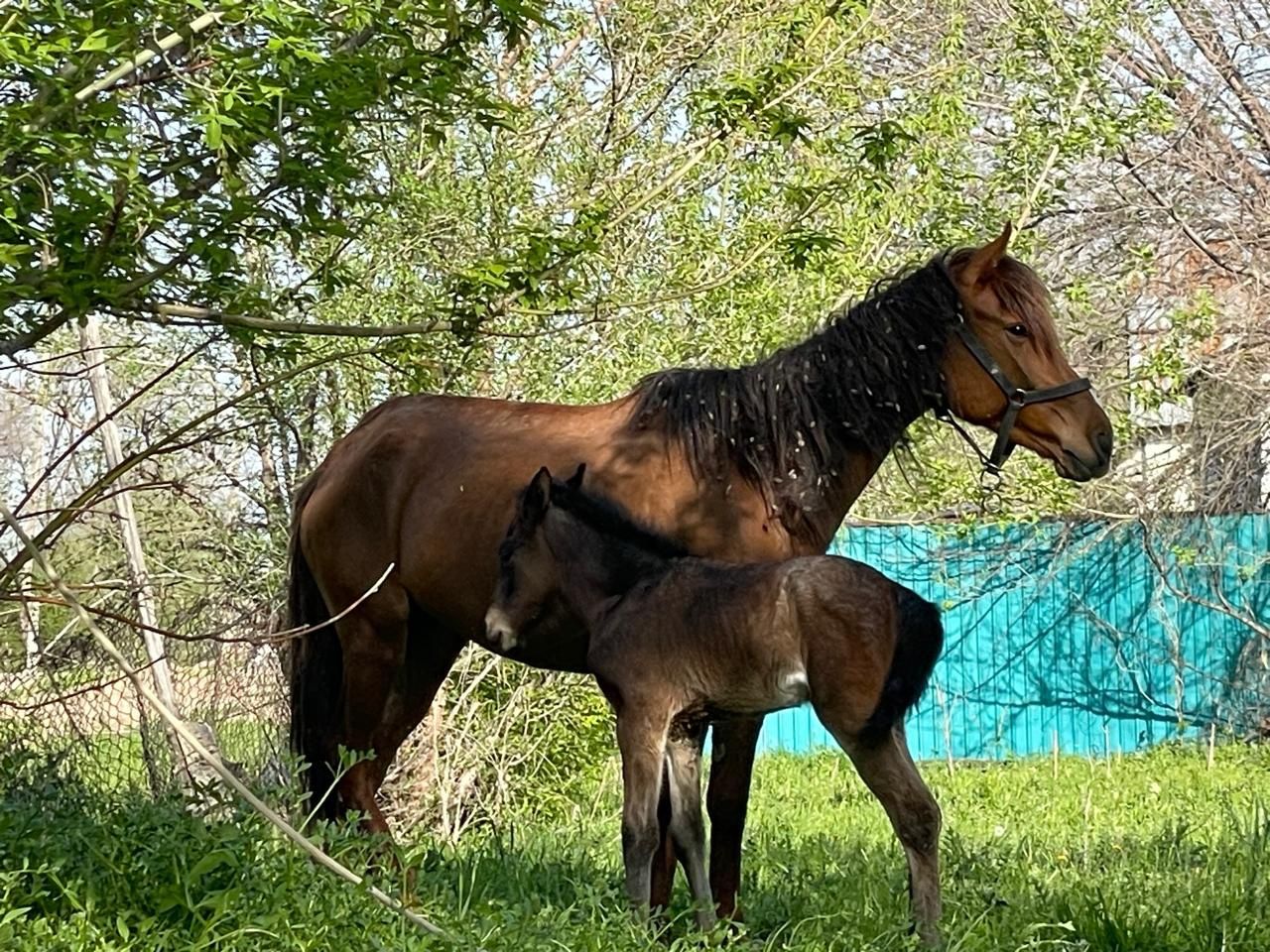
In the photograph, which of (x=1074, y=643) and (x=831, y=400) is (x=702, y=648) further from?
(x=1074, y=643)

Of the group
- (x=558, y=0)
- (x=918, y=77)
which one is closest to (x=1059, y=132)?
(x=918, y=77)

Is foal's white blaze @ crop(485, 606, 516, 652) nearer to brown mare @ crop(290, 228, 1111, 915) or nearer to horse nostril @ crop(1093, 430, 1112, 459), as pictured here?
brown mare @ crop(290, 228, 1111, 915)

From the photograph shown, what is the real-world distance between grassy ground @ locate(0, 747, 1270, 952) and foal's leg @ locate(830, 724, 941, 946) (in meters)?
0.13

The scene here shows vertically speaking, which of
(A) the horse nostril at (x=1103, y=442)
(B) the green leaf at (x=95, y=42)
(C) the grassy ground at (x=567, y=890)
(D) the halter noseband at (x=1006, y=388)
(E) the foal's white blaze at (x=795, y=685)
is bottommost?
(C) the grassy ground at (x=567, y=890)

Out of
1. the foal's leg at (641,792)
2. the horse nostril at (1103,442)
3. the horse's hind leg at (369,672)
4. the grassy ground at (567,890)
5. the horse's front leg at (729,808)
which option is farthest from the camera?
the horse's hind leg at (369,672)

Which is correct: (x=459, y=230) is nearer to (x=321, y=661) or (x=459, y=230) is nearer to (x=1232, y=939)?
(x=321, y=661)

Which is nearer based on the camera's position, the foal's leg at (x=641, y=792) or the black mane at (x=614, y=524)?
the foal's leg at (x=641, y=792)

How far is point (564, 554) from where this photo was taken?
5875mm

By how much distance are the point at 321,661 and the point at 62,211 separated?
3286mm

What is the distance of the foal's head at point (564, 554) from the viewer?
582 cm

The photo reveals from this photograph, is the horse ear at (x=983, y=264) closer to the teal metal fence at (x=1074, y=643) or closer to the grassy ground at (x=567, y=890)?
the grassy ground at (x=567, y=890)

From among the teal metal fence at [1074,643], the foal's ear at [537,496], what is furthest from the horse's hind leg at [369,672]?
the teal metal fence at [1074,643]

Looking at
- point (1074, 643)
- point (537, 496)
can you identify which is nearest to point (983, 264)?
point (537, 496)

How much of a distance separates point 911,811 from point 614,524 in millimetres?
1397
